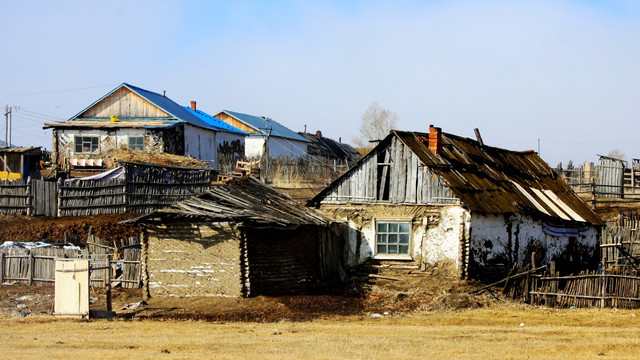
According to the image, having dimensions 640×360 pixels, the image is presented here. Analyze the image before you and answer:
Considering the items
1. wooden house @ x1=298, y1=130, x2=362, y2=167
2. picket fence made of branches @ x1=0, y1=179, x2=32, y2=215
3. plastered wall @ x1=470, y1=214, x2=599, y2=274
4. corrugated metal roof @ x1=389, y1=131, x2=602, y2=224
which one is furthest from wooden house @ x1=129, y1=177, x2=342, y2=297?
wooden house @ x1=298, y1=130, x2=362, y2=167

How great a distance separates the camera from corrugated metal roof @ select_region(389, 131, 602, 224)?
22.8 metres

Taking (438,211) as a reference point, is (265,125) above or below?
above

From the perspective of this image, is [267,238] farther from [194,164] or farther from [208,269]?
[194,164]

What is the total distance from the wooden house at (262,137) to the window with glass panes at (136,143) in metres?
17.8

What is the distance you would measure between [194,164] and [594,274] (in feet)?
71.8

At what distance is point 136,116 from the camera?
135ft

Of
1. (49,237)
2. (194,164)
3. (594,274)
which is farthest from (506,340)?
(194,164)

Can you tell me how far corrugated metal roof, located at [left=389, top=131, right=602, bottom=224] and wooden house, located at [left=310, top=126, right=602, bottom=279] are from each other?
52 millimetres

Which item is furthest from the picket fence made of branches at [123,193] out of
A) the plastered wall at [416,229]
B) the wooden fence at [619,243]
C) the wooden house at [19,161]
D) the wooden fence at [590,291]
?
the wooden fence at [619,243]

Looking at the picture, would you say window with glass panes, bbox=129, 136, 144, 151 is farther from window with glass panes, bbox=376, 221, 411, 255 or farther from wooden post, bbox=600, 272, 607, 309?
wooden post, bbox=600, 272, 607, 309

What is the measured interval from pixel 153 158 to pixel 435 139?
16.3 metres

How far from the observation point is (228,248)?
66.0 feet

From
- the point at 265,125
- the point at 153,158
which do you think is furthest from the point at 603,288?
the point at 265,125

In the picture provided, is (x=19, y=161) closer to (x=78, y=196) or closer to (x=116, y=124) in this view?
(x=116, y=124)
